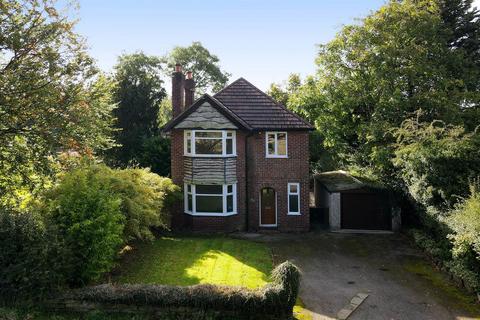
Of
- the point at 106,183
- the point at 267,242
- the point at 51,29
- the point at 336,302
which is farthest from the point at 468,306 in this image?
the point at 51,29

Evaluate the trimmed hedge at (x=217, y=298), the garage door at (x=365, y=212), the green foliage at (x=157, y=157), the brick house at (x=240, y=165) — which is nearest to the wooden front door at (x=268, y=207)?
the brick house at (x=240, y=165)

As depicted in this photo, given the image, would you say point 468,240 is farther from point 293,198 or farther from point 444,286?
point 293,198

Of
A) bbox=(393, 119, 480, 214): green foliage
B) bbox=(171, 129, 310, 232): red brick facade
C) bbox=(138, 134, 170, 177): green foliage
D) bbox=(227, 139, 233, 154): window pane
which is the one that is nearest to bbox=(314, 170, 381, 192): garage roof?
bbox=(171, 129, 310, 232): red brick facade

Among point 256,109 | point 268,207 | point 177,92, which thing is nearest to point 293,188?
point 268,207

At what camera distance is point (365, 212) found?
19.9 meters

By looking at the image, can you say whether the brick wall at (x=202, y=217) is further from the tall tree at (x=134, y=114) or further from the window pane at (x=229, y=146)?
the tall tree at (x=134, y=114)

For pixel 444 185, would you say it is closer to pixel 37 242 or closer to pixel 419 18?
pixel 419 18

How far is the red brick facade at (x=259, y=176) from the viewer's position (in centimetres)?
1950

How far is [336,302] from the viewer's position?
1090cm

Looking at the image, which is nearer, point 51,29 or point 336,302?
point 336,302

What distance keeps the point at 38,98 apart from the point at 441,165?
1420cm

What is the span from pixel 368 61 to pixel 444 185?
8.40 meters

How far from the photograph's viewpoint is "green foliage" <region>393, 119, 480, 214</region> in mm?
13250

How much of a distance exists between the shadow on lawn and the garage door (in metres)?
5.77
